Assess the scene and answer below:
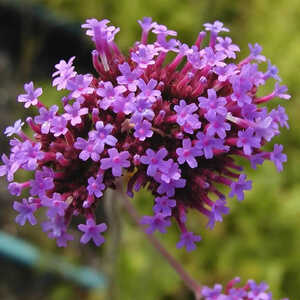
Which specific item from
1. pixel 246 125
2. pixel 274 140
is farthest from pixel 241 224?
pixel 246 125

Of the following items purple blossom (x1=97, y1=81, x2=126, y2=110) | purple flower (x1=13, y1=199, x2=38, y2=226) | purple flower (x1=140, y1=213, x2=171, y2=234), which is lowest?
purple flower (x1=13, y1=199, x2=38, y2=226)

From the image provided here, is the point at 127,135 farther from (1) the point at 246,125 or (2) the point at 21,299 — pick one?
(2) the point at 21,299

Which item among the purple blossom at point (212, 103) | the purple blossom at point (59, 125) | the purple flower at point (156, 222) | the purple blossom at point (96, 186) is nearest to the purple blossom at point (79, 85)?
the purple blossom at point (59, 125)

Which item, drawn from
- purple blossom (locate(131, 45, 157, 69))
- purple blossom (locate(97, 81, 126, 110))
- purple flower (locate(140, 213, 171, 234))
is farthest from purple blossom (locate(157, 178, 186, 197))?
purple blossom (locate(131, 45, 157, 69))

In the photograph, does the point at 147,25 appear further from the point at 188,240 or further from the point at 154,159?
the point at 188,240

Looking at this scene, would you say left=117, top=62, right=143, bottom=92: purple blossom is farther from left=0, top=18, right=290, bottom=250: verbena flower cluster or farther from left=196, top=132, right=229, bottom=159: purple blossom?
left=196, top=132, right=229, bottom=159: purple blossom

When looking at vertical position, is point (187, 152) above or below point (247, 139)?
below

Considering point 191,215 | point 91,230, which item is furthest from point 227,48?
point 191,215
